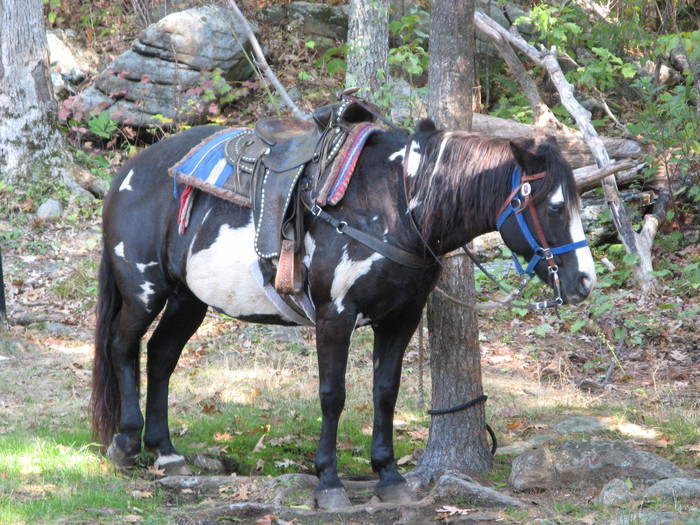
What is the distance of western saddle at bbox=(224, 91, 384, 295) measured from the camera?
4.00 m

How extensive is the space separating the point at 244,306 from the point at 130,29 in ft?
36.8

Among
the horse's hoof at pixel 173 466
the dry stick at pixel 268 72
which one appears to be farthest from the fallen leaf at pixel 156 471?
the dry stick at pixel 268 72

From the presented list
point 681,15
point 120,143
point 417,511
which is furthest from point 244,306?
point 681,15

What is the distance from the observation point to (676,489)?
3830 mm

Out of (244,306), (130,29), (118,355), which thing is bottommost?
(118,355)

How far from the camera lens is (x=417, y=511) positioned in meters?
3.88

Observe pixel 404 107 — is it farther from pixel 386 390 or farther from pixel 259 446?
pixel 386 390

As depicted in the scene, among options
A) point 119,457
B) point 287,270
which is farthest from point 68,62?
point 287,270

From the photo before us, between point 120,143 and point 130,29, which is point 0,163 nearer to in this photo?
point 120,143

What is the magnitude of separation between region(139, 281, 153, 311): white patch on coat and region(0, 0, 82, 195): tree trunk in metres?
6.71

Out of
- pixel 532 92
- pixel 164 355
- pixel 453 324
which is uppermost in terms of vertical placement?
pixel 532 92

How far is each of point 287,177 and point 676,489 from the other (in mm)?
2644

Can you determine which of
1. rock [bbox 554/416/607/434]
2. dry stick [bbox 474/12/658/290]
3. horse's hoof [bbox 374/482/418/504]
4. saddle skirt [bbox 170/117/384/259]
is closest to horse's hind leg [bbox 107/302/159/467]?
saddle skirt [bbox 170/117/384/259]

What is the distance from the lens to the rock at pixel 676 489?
149 inches
